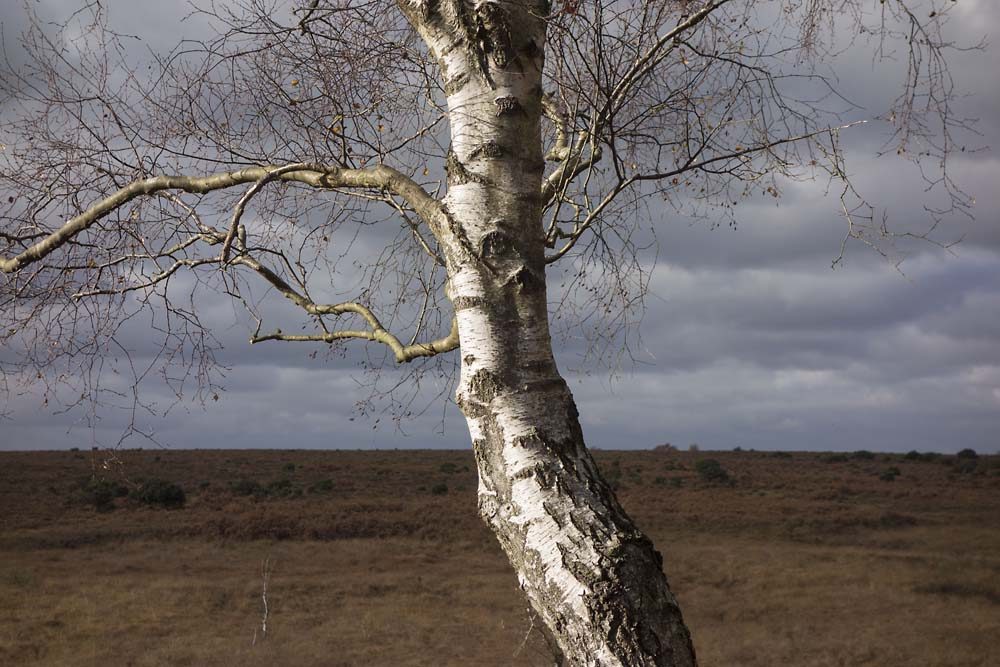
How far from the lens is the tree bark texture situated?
2.47m

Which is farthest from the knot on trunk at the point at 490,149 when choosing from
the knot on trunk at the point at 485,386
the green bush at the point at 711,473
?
the green bush at the point at 711,473

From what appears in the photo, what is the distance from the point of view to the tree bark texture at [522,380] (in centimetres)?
247

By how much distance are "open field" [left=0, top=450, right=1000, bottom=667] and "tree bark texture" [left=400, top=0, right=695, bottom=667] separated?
226cm

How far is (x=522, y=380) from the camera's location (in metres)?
2.67

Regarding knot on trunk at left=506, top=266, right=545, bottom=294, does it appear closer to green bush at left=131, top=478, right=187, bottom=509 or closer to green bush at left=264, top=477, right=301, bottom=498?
green bush at left=131, top=478, right=187, bottom=509

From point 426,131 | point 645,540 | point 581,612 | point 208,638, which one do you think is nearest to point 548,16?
point 426,131

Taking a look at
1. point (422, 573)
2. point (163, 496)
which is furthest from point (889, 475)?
point (163, 496)

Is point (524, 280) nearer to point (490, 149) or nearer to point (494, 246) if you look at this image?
point (494, 246)

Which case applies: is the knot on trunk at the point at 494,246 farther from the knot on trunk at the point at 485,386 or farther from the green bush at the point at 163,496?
the green bush at the point at 163,496

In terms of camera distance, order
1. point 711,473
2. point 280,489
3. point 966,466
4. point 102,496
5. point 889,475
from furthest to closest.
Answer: point 966,466
point 711,473
point 889,475
point 280,489
point 102,496

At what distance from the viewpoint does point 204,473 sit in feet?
174

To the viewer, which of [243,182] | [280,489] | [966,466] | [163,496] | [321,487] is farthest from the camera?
[966,466]

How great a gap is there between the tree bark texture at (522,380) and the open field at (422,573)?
7.42 feet

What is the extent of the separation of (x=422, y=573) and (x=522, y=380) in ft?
84.9
